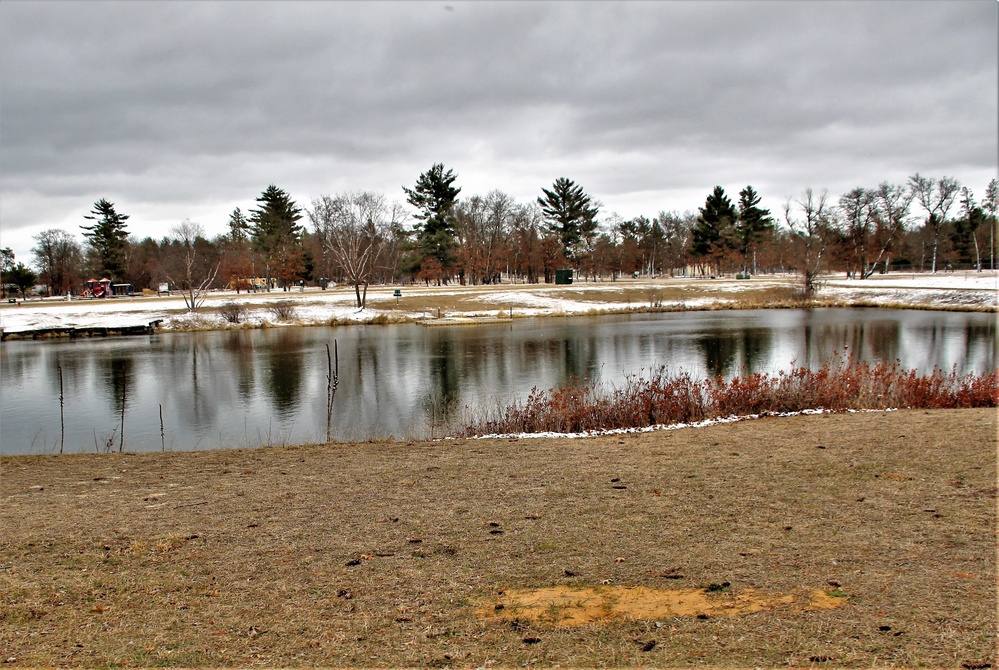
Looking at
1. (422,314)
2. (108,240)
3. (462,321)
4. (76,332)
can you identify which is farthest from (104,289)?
(462,321)

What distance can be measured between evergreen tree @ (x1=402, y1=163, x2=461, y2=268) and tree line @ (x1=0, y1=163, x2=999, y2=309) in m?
0.15

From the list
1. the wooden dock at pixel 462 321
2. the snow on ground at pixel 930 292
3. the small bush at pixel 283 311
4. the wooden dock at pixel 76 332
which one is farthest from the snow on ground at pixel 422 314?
the wooden dock at pixel 462 321

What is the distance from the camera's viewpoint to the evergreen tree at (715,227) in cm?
9950

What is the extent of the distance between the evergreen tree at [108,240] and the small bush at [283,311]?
43.5 metres

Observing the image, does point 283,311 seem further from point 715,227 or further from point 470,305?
point 715,227

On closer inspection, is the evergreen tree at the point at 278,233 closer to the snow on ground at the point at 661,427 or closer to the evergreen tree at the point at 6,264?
the evergreen tree at the point at 6,264

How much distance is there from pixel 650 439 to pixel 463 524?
547cm

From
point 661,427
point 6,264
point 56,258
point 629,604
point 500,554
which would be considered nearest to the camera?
point 629,604

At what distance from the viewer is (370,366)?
27641 millimetres

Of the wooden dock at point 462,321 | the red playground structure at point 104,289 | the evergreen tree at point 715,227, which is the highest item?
the evergreen tree at point 715,227

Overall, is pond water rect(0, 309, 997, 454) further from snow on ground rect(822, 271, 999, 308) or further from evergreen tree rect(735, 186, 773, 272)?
evergreen tree rect(735, 186, 773, 272)

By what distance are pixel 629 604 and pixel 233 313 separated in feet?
169

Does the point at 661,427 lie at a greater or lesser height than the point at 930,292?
lesser

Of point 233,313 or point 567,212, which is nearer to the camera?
point 233,313
